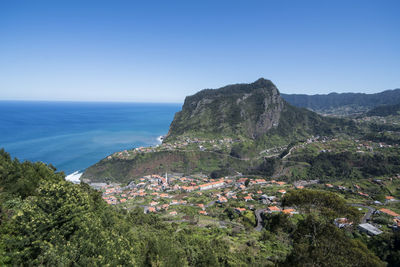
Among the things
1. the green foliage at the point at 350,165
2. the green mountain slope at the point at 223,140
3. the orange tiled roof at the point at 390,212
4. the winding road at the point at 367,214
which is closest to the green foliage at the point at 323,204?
the winding road at the point at 367,214

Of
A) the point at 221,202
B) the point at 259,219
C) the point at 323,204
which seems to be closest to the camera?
the point at 323,204

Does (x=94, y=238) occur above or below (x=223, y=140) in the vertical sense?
above

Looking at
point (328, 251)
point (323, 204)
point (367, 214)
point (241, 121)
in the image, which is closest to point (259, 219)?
point (367, 214)

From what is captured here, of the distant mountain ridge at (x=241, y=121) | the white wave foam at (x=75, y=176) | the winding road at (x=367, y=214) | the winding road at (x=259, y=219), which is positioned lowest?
the white wave foam at (x=75, y=176)

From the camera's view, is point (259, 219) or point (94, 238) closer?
point (94, 238)

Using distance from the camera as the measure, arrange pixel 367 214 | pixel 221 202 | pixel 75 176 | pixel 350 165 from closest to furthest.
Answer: pixel 367 214 < pixel 221 202 < pixel 75 176 < pixel 350 165

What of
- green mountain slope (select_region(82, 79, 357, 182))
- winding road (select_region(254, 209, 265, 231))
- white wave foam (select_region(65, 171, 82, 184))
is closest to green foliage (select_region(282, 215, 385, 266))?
winding road (select_region(254, 209, 265, 231))

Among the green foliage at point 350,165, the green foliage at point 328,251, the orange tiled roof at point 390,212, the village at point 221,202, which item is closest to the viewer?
the green foliage at point 328,251

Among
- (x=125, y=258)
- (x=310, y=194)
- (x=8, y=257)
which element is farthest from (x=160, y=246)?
(x=310, y=194)

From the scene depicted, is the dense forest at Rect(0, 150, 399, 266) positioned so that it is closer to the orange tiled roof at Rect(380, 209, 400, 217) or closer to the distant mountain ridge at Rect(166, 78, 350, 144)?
the orange tiled roof at Rect(380, 209, 400, 217)

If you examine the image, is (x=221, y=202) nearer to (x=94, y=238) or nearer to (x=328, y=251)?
(x=328, y=251)

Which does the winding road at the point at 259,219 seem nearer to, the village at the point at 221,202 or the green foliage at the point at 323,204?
the village at the point at 221,202
